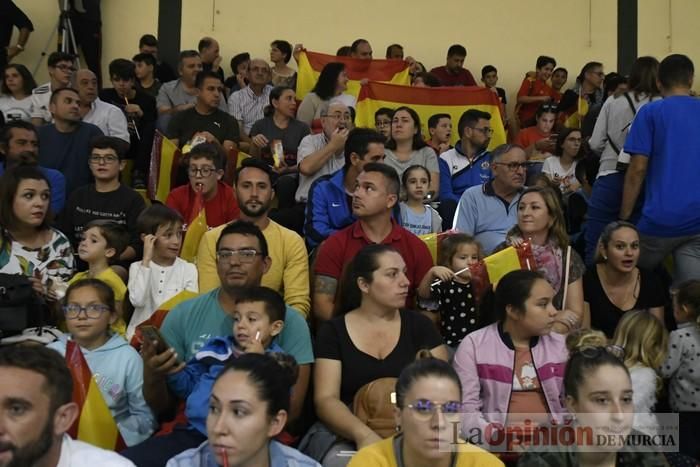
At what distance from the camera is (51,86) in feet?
26.5

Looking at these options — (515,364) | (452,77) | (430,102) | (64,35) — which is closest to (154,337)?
(515,364)

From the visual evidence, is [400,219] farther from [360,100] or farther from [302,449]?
[360,100]

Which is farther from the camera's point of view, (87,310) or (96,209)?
(96,209)

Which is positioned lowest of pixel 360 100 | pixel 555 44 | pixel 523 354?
pixel 523 354

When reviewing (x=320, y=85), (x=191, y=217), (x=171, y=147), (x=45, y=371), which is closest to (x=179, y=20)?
(x=320, y=85)

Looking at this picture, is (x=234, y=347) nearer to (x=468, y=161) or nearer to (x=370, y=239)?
(x=370, y=239)

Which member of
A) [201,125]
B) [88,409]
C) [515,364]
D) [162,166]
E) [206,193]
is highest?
[201,125]

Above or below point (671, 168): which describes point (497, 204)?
below

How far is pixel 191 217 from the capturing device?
18.4 feet

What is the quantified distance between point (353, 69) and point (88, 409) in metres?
6.41

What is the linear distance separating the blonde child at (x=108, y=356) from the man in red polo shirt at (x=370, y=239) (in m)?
1.12

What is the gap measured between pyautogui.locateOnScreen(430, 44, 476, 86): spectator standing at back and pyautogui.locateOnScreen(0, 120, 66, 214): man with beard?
522cm

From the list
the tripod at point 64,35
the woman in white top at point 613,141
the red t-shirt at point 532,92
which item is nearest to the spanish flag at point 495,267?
the woman in white top at point 613,141

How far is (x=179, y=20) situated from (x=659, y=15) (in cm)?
551
